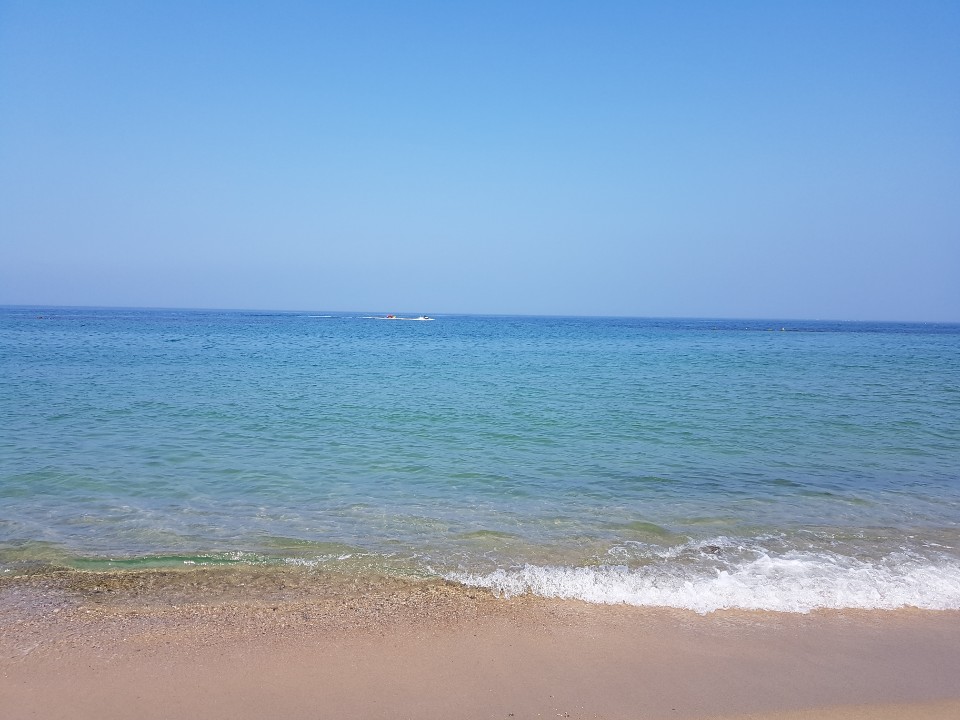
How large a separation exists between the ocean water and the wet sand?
572mm

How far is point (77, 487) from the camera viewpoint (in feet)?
32.7

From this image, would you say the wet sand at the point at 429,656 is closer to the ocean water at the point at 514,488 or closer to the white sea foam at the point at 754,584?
the white sea foam at the point at 754,584

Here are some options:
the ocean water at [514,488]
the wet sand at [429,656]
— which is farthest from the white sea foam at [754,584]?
the wet sand at [429,656]

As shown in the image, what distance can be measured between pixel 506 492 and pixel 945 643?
610 centimetres

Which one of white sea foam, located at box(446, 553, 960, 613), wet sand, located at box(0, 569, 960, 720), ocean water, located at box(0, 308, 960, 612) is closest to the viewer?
wet sand, located at box(0, 569, 960, 720)

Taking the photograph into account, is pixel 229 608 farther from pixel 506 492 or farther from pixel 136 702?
pixel 506 492

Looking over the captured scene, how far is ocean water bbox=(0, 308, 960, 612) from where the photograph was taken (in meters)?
7.09

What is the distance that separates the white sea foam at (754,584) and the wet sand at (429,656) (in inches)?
8.7

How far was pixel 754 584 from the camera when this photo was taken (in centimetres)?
665

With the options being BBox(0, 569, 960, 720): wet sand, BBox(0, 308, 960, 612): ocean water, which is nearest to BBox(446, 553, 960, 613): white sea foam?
BBox(0, 308, 960, 612): ocean water

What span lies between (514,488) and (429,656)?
18.3ft

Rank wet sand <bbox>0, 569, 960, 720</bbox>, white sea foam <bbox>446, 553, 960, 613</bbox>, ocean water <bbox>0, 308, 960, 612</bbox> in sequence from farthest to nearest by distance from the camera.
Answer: ocean water <bbox>0, 308, 960, 612</bbox>
white sea foam <bbox>446, 553, 960, 613</bbox>
wet sand <bbox>0, 569, 960, 720</bbox>

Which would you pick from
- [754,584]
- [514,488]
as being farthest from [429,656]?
[514,488]

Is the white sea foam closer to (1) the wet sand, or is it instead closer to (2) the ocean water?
(2) the ocean water
